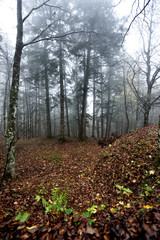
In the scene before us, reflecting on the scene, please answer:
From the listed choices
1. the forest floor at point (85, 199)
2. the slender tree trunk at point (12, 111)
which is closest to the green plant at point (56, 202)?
the forest floor at point (85, 199)

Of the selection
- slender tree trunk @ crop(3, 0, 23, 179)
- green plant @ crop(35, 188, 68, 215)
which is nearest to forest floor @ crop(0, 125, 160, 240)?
green plant @ crop(35, 188, 68, 215)

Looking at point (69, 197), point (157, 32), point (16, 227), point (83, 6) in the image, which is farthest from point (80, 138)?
A: point (83, 6)

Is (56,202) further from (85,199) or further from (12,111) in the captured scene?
(12,111)

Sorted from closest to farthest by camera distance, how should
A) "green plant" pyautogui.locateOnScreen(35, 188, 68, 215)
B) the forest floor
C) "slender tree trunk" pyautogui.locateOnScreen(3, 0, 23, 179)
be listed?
the forest floor
"green plant" pyautogui.locateOnScreen(35, 188, 68, 215)
"slender tree trunk" pyautogui.locateOnScreen(3, 0, 23, 179)

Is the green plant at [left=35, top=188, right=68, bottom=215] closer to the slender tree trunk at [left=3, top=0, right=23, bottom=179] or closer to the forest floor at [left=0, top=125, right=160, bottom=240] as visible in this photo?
the forest floor at [left=0, top=125, right=160, bottom=240]

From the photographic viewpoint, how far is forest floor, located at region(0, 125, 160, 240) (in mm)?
1703

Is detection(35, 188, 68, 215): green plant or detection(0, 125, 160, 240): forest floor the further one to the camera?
detection(35, 188, 68, 215): green plant

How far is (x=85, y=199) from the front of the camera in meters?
3.40

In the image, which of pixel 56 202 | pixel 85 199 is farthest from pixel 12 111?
pixel 85 199

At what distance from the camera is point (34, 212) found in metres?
2.56

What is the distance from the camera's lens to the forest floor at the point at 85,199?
1703mm

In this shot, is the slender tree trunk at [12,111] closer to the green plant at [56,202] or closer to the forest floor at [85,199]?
the forest floor at [85,199]

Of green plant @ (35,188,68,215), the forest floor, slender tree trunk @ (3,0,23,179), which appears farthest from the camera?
slender tree trunk @ (3,0,23,179)

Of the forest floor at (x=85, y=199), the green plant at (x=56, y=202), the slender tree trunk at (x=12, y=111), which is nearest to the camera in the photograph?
the forest floor at (x=85, y=199)
